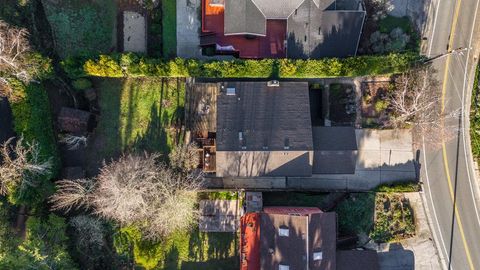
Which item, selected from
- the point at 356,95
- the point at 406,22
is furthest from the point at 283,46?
the point at 406,22

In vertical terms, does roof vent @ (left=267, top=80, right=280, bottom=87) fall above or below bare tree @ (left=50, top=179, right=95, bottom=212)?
above

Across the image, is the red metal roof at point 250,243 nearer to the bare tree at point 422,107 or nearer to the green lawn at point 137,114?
the green lawn at point 137,114

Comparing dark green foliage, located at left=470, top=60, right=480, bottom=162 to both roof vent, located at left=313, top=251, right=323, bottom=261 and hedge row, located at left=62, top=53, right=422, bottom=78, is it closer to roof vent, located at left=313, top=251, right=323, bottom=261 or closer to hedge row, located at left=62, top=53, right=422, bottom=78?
hedge row, located at left=62, top=53, right=422, bottom=78

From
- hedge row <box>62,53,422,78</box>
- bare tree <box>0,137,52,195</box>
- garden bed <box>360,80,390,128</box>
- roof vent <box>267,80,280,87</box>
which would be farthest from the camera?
garden bed <box>360,80,390,128</box>

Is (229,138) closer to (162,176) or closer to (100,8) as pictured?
(162,176)

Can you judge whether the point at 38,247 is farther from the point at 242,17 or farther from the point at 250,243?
the point at 242,17

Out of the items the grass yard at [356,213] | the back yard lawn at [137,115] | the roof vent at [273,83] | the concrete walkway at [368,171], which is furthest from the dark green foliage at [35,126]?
the grass yard at [356,213]

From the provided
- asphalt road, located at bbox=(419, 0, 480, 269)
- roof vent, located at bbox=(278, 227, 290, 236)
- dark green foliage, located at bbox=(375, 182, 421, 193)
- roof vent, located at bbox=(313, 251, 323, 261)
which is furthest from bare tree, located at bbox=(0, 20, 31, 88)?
asphalt road, located at bbox=(419, 0, 480, 269)
